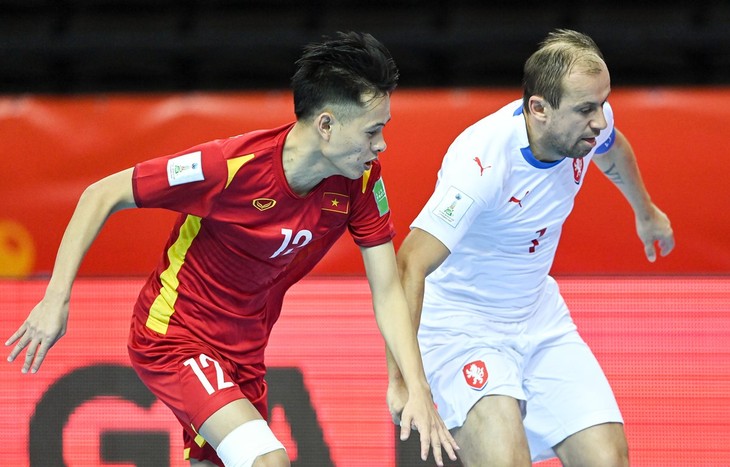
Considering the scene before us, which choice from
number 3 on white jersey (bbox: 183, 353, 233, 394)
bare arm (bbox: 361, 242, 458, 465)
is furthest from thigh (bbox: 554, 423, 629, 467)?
number 3 on white jersey (bbox: 183, 353, 233, 394)

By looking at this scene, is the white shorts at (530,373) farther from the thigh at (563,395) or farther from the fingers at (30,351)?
the fingers at (30,351)

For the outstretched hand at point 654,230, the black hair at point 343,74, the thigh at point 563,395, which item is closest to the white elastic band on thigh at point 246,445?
the black hair at point 343,74

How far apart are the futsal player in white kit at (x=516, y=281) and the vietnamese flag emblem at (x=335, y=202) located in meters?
0.25

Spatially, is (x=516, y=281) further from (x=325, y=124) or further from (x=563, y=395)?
(x=325, y=124)

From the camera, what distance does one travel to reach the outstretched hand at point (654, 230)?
4.31 metres

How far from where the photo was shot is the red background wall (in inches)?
230

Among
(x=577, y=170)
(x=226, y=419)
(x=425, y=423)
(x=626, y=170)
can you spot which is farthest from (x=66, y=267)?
(x=626, y=170)

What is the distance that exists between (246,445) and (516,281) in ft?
3.88

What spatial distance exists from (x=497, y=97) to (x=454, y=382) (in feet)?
9.12

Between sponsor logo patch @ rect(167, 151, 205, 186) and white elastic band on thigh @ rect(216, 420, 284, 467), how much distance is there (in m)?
0.73

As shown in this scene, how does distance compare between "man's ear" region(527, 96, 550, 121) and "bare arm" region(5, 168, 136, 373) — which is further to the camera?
"man's ear" region(527, 96, 550, 121)

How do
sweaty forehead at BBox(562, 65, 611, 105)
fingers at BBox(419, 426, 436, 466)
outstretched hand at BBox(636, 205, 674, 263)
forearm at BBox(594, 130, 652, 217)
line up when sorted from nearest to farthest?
fingers at BBox(419, 426, 436, 466) < sweaty forehead at BBox(562, 65, 611, 105) < forearm at BBox(594, 130, 652, 217) < outstretched hand at BBox(636, 205, 674, 263)

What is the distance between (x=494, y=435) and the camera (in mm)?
3346

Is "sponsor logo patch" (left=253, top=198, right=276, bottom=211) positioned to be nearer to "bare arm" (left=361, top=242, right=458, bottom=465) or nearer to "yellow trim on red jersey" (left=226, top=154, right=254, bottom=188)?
"yellow trim on red jersey" (left=226, top=154, right=254, bottom=188)
